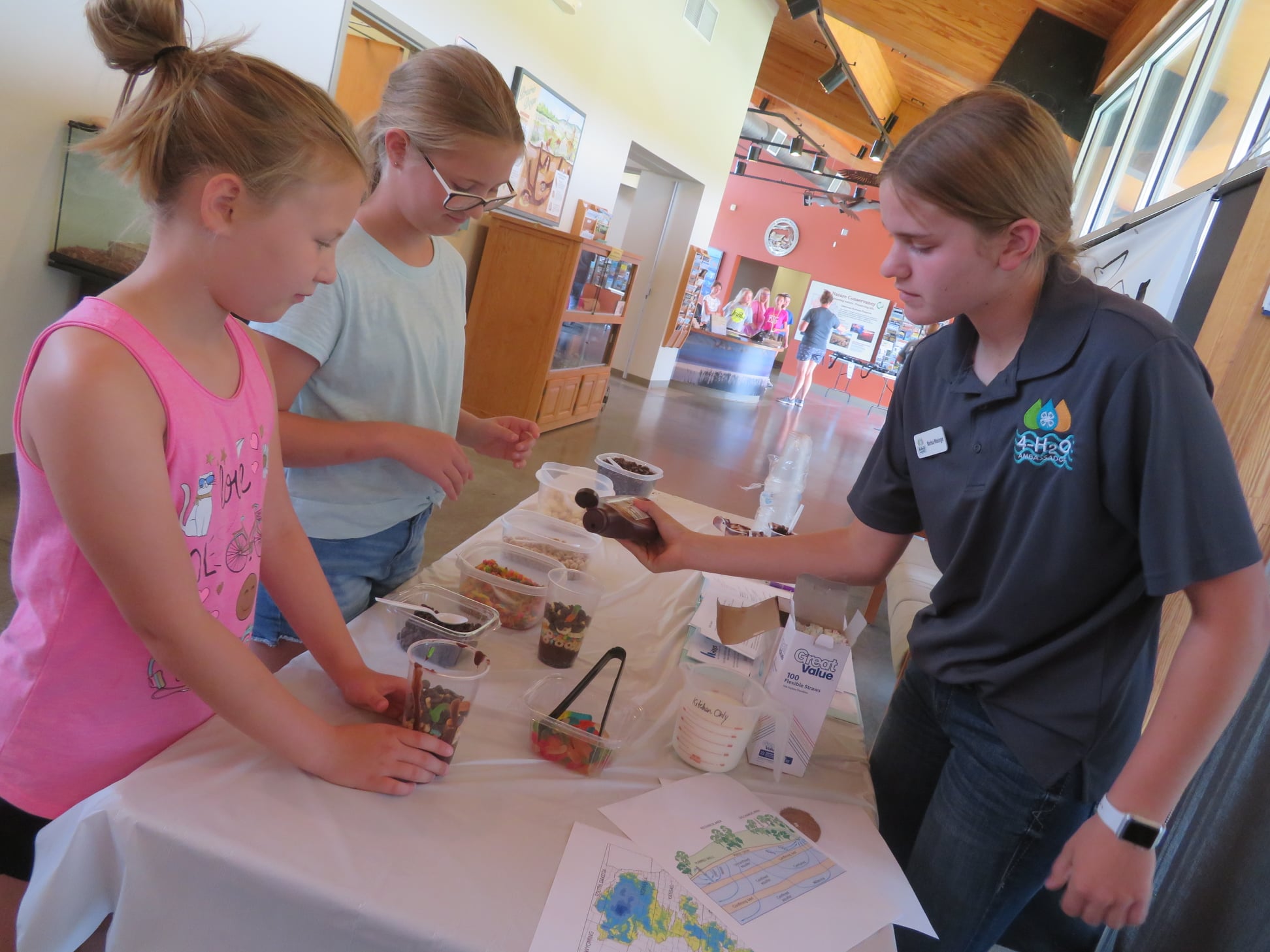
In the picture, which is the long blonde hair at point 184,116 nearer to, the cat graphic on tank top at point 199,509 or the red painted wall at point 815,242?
the cat graphic on tank top at point 199,509

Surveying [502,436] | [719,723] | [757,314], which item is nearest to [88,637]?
[719,723]

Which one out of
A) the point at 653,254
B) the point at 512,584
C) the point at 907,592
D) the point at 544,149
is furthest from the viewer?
the point at 653,254

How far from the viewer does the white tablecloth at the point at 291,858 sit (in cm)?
76

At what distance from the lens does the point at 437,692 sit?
3.15 ft

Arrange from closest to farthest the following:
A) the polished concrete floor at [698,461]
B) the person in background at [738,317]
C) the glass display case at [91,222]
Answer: the glass display case at [91,222]
the polished concrete floor at [698,461]
the person in background at [738,317]

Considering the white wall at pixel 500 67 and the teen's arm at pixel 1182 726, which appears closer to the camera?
the teen's arm at pixel 1182 726

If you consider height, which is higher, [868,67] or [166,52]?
[868,67]

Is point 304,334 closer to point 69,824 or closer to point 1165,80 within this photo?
point 69,824

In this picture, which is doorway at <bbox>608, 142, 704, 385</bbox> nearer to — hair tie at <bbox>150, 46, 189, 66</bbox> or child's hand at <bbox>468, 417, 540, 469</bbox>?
child's hand at <bbox>468, 417, 540, 469</bbox>

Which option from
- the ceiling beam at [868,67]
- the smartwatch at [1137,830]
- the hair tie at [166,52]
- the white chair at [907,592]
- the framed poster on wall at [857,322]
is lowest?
the white chair at [907,592]

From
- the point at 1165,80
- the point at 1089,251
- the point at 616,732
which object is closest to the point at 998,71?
the point at 1165,80

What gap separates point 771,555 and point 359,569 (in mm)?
776

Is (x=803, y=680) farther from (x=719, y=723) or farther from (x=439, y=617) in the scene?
(x=439, y=617)

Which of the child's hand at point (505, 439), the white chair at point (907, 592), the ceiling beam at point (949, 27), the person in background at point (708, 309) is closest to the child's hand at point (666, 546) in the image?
the child's hand at point (505, 439)
